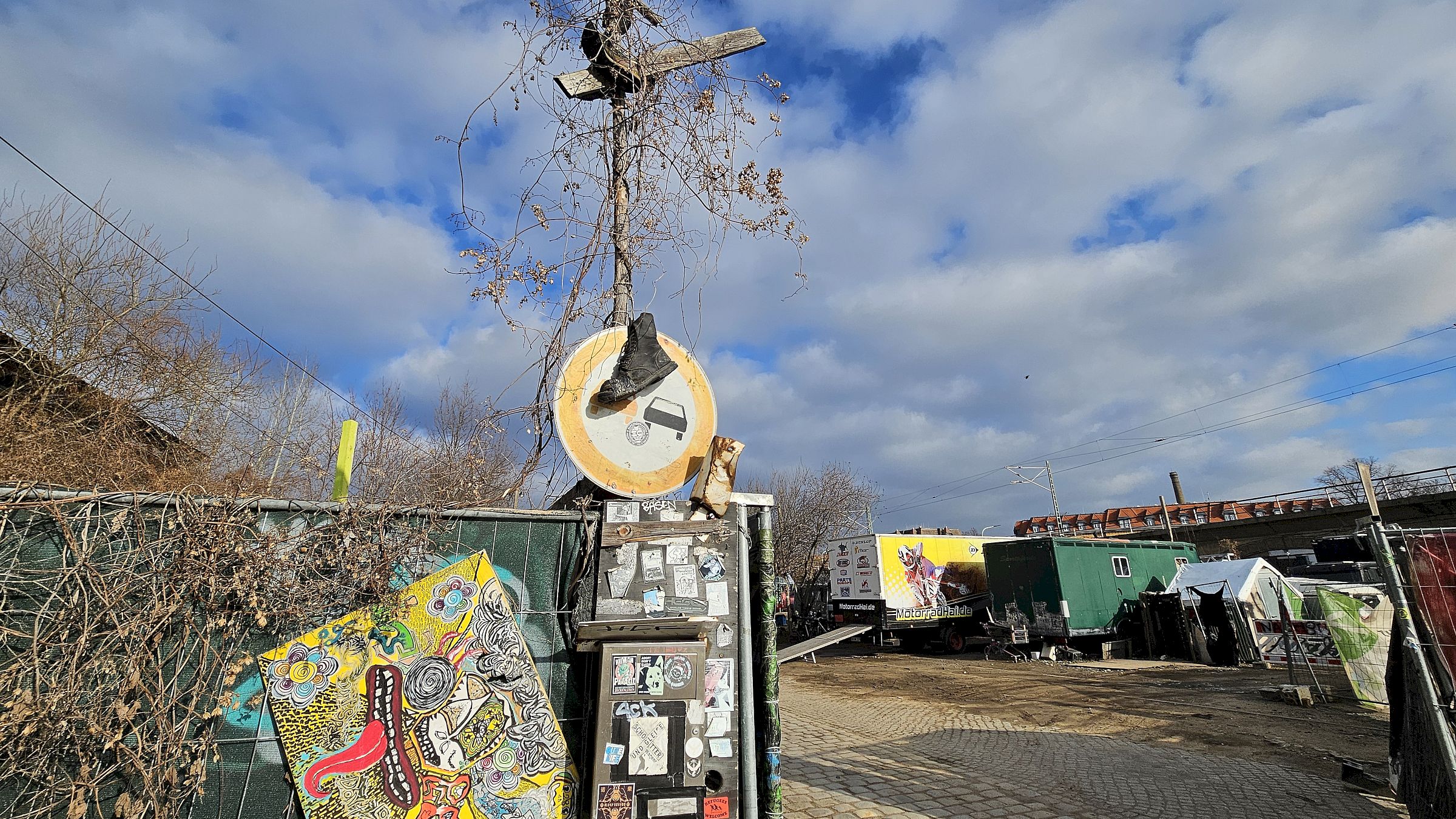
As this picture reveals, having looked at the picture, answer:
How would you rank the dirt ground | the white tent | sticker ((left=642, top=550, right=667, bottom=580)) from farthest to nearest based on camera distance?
the white tent < the dirt ground < sticker ((left=642, top=550, right=667, bottom=580))

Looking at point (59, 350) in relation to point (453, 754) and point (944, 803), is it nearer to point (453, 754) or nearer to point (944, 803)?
point (453, 754)

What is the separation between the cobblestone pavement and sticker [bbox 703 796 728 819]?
2.50 meters

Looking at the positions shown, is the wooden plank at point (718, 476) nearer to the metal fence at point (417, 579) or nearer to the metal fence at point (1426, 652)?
the metal fence at point (417, 579)

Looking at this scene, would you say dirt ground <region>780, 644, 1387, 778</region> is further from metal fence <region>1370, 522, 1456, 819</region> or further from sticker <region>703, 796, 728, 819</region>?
sticker <region>703, 796, 728, 819</region>

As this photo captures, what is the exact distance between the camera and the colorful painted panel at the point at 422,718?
2.92 meters

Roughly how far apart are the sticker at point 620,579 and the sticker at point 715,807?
1.02 meters

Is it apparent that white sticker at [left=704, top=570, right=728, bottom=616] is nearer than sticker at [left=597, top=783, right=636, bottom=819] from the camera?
No

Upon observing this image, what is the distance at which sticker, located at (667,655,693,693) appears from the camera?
3072mm

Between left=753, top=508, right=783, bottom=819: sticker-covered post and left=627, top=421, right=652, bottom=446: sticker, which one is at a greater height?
left=627, top=421, right=652, bottom=446: sticker

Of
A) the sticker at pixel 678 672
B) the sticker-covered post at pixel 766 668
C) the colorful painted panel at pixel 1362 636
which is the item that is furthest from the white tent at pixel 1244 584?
the sticker at pixel 678 672

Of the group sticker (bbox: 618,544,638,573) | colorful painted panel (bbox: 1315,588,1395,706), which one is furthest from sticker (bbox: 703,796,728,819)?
colorful painted panel (bbox: 1315,588,1395,706)

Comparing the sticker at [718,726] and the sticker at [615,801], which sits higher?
the sticker at [718,726]

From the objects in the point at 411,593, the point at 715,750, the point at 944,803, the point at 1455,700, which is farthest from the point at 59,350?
the point at 1455,700

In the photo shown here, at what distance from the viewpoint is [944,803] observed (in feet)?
17.9
